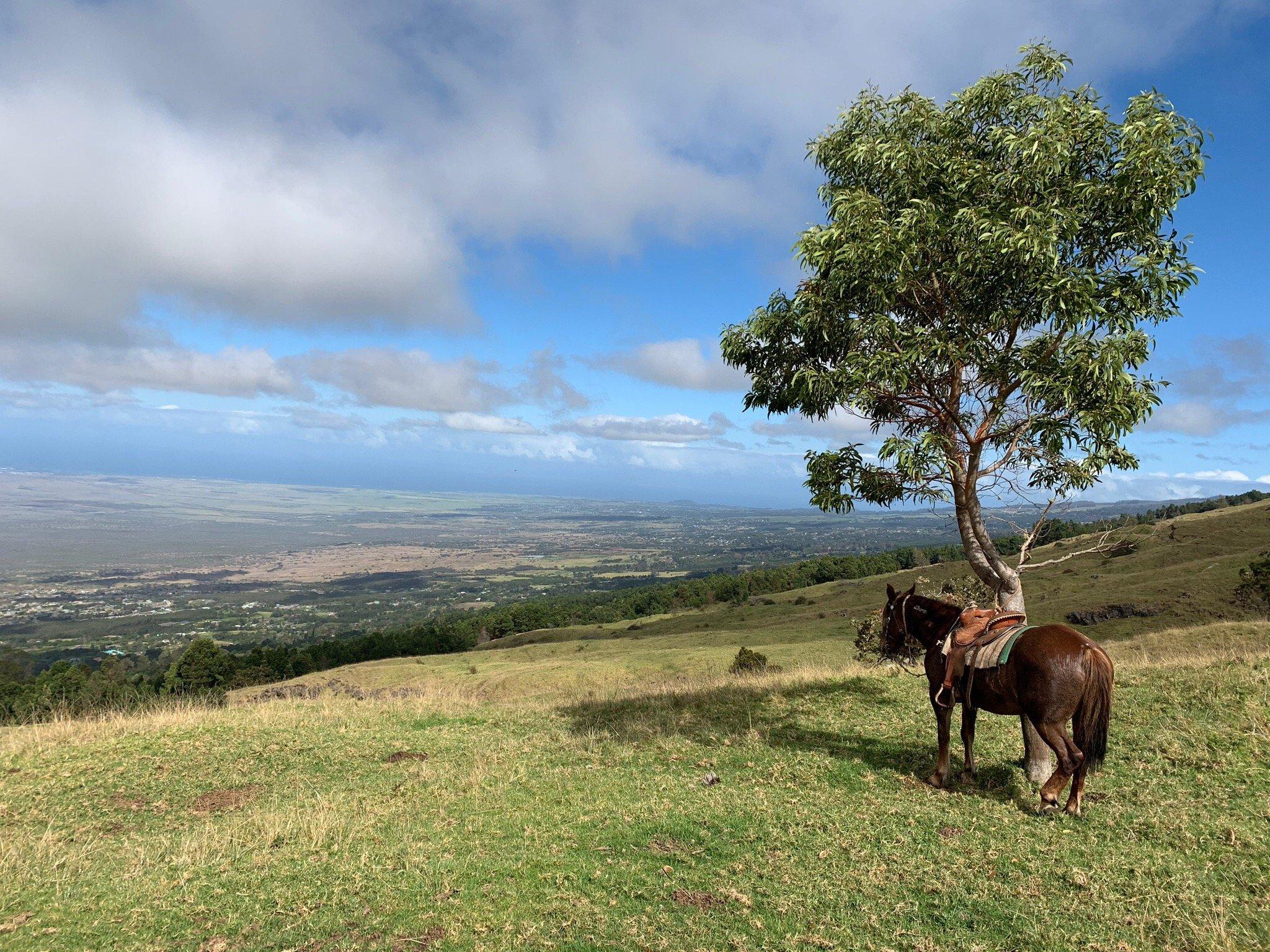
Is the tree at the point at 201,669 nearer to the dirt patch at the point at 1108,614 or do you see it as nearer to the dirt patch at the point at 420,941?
the dirt patch at the point at 420,941

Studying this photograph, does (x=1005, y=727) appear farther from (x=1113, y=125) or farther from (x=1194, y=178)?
(x=1113, y=125)

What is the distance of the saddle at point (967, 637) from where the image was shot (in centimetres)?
890

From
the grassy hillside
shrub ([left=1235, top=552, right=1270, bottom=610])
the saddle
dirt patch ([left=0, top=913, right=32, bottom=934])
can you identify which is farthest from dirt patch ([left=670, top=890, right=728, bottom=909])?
shrub ([left=1235, top=552, right=1270, bottom=610])

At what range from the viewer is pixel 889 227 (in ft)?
32.2

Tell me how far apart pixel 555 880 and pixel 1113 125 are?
13.1 metres

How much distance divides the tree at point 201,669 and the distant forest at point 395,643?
0.33 ft

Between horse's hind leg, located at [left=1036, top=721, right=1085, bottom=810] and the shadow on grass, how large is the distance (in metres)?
0.53

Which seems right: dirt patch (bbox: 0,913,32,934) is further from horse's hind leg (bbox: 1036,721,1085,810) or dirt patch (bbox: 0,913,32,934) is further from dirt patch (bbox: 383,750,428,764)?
horse's hind leg (bbox: 1036,721,1085,810)

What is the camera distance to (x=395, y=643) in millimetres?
84000

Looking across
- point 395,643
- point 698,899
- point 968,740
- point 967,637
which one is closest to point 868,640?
point 968,740

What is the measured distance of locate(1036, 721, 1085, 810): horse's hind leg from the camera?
25.3ft

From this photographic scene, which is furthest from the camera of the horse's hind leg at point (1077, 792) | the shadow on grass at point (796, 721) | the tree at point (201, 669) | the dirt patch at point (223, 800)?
the tree at point (201, 669)

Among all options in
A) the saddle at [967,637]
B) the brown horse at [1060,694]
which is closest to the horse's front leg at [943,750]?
the saddle at [967,637]

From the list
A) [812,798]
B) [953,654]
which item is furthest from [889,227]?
[812,798]
